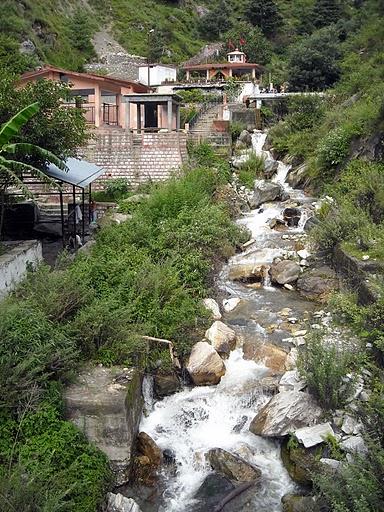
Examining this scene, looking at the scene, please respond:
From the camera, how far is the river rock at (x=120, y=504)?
698cm

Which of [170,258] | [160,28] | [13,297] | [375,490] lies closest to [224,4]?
[160,28]

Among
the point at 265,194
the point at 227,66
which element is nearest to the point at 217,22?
the point at 227,66

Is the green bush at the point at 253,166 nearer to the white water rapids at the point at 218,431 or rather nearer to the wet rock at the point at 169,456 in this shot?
the white water rapids at the point at 218,431

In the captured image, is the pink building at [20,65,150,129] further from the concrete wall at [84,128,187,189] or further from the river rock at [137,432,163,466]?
the river rock at [137,432,163,466]

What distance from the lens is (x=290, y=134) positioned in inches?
968

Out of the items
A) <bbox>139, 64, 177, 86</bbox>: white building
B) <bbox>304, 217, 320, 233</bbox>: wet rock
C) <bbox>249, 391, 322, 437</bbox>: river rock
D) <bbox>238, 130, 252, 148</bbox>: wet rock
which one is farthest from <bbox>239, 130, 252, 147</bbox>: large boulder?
<bbox>249, 391, 322, 437</bbox>: river rock

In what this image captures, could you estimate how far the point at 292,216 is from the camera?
17953mm

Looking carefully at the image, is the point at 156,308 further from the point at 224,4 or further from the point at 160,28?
the point at 224,4

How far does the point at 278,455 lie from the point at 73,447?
131 inches

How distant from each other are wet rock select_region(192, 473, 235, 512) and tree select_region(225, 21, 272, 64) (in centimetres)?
4254

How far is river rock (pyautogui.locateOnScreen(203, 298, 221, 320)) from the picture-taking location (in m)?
11.4

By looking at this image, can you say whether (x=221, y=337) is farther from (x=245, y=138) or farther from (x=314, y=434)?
(x=245, y=138)

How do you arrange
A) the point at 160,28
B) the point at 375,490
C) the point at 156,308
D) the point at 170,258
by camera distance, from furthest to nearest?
the point at 160,28 → the point at 170,258 → the point at 156,308 → the point at 375,490

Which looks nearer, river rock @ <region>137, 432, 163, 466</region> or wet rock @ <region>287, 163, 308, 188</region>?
river rock @ <region>137, 432, 163, 466</region>
